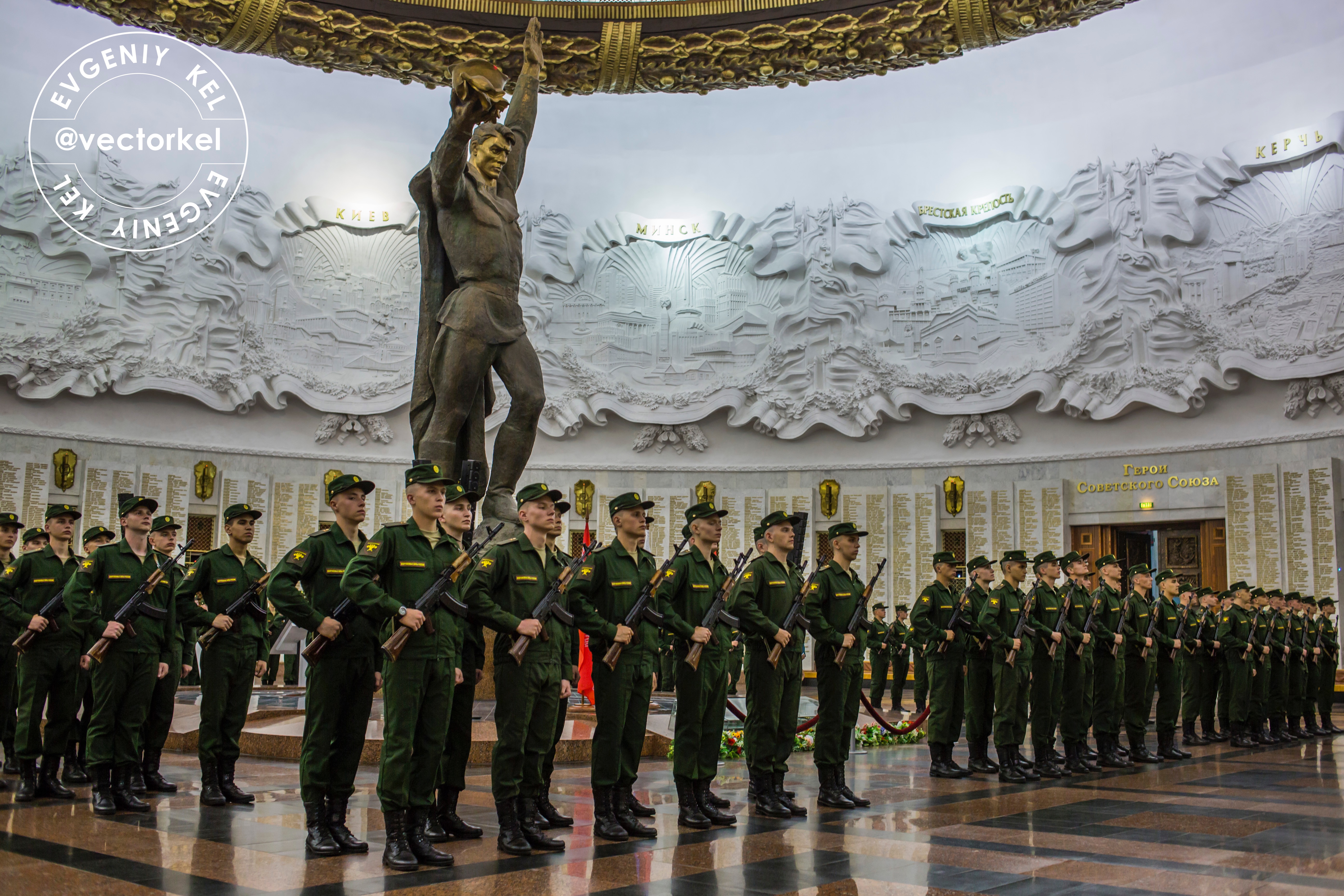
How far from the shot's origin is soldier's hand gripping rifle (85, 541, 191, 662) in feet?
19.4

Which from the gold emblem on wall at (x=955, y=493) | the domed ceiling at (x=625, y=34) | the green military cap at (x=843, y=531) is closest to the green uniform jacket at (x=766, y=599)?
the green military cap at (x=843, y=531)

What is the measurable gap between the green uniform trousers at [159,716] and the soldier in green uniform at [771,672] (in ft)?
10.8

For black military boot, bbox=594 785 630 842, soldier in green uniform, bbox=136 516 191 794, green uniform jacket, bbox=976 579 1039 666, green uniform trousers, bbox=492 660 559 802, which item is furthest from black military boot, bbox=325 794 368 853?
green uniform jacket, bbox=976 579 1039 666

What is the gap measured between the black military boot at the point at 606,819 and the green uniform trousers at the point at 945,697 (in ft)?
10.7

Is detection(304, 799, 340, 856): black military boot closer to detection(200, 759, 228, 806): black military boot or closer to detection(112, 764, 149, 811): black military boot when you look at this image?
detection(200, 759, 228, 806): black military boot

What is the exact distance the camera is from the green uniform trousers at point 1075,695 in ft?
27.7

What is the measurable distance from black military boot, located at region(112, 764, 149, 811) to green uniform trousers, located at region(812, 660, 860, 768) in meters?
3.60

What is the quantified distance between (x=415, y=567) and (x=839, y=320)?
15201 mm

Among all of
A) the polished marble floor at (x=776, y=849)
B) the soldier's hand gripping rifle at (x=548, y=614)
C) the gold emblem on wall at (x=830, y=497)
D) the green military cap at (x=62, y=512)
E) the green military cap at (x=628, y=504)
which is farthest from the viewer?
the gold emblem on wall at (x=830, y=497)

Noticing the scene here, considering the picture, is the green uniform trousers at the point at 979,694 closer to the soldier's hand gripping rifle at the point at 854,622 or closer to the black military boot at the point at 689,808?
the soldier's hand gripping rifle at the point at 854,622

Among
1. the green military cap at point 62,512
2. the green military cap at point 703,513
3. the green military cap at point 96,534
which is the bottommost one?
the green military cap at point 96,534

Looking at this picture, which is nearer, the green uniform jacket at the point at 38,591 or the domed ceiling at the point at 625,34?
the green uniform jacket at the point at 38,591

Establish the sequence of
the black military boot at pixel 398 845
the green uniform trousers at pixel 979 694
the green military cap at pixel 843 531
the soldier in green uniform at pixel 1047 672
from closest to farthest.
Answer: the black military boot at pixel 398 845, the green military cap at pixel 843 531, the soldier in green uniform at pixel 1047 672, the green uniform trousers at pixel 979 694

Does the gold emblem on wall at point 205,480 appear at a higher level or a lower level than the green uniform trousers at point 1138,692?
higher
